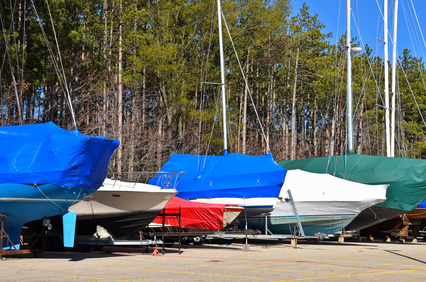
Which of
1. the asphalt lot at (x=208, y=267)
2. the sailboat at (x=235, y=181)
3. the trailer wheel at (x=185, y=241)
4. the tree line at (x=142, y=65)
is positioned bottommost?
the trailer wheel at (x=185, y=241)

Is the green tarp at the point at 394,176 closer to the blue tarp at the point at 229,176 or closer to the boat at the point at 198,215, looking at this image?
the blue tarp at the point at 229,176

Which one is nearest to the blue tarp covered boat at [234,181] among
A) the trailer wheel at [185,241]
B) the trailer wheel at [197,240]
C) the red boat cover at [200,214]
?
the trailer wheel at [197,240]

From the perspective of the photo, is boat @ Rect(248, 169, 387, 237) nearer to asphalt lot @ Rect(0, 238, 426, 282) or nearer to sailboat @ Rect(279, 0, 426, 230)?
sailboat @ Rect(279, 0, 426, 230)

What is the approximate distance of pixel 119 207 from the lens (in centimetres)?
1398

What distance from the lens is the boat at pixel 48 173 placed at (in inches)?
455

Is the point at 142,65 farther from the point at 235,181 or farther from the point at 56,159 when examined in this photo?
the point at 56,159

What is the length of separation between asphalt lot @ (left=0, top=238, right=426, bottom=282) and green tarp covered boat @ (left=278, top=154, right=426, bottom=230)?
6085 mm

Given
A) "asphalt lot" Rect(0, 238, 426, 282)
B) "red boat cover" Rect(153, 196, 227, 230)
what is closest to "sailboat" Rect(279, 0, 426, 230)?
"asphalt lot" Rect(0, 238, 426, 282)

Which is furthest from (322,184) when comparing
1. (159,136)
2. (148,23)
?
(148,23)

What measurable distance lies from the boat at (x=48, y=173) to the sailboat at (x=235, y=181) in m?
6.82

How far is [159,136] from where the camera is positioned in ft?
104

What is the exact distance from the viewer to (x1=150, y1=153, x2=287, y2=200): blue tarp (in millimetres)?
17906

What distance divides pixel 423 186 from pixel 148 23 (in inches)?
913

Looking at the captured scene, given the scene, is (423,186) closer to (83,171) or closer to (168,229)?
(168,229)
